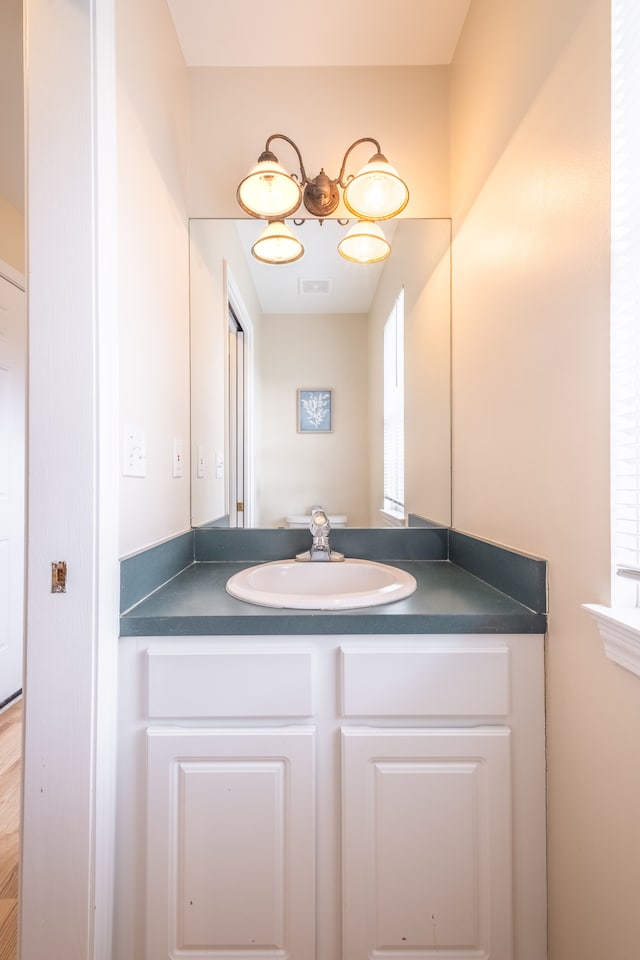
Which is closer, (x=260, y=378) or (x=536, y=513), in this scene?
(x=536, y=513)

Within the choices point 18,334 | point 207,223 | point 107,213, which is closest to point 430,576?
point 107,213

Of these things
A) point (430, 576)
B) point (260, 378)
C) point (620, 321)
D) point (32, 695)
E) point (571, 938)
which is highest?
point (260, 378)

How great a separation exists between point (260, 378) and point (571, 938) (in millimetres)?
1560

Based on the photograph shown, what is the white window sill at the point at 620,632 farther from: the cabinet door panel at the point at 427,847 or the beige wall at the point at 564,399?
the cabinet door panel at the point at 427,847

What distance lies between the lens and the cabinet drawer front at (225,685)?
0.86 metres

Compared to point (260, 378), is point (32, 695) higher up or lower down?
lower down

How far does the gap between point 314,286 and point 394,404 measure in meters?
0.49

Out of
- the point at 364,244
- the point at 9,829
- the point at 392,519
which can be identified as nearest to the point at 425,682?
the point at 392,519

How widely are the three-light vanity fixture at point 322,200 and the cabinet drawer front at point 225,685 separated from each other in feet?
4.04

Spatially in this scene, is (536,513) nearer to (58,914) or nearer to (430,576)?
(430,576)

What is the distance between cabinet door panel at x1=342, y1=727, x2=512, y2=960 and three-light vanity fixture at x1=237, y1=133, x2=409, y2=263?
1.40 meters

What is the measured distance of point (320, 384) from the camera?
4.83ft

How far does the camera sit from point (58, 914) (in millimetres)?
800

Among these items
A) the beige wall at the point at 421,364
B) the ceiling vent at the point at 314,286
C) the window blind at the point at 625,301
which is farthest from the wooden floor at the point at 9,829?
the ceiling vent at the point at 314,286
